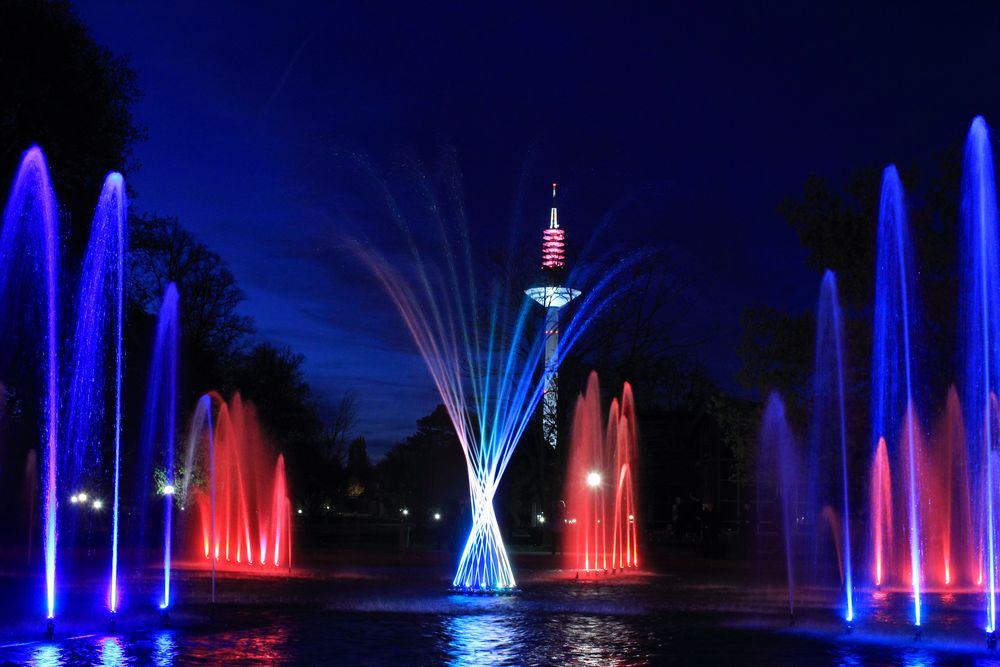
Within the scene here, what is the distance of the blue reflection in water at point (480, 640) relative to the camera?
12.0 meters

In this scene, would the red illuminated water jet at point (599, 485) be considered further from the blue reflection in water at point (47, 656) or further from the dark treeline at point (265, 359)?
the blue reflection in water at point (47, 656)

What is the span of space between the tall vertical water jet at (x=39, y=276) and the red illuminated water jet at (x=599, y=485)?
649 inches

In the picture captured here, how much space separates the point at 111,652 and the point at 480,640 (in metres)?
4.39

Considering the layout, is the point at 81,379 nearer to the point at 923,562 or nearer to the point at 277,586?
the point at 277,586

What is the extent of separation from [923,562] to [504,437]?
Answer: 49.3 feet

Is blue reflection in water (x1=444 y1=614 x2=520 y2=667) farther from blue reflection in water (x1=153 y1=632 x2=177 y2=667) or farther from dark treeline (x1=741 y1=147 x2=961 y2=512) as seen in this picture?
dark treeline (x1=741 y1=147 x2=961 y2=512)

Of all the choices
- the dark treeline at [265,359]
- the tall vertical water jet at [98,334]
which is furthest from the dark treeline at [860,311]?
the tall vertical water jet at [98,334]

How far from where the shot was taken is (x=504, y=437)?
20875 mm

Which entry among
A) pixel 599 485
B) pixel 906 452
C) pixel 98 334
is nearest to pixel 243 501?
pixel 599 485

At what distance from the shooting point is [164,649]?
1255cm

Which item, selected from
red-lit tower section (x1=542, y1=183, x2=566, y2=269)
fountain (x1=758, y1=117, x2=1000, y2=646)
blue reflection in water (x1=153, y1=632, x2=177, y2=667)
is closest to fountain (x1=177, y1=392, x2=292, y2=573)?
fountain (x1=758, y1=117, x2=1000, y2=646)

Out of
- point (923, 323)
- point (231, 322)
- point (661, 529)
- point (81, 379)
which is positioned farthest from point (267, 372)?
point (923, 323)

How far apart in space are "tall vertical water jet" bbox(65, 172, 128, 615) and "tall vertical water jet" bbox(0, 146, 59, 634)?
712 mm

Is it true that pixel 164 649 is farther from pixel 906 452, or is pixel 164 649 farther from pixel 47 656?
pixel 906 452
